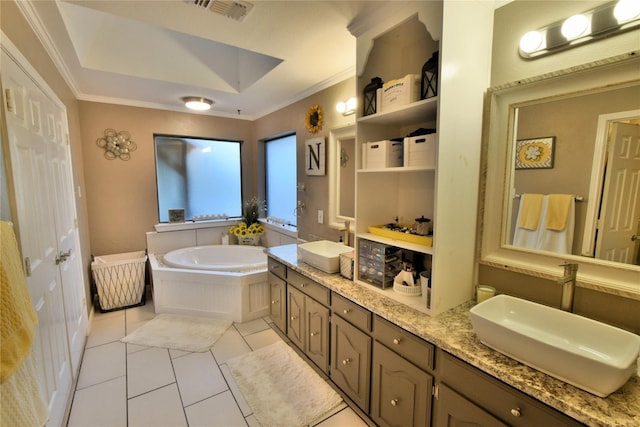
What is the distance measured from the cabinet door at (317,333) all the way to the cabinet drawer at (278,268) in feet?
1.28

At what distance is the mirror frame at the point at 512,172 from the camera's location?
1175 mm

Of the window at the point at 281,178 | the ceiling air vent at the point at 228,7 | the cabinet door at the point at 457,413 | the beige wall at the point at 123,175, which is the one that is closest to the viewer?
the cabinet door at the point at 457,413

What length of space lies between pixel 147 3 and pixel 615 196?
2479 millimetres

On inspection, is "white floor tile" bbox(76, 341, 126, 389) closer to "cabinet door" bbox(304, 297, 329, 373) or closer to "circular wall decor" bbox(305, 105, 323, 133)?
"cabinet door" bbox(304, 297, 329, 373)

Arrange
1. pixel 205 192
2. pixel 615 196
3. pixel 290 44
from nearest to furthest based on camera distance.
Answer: pixel 615 196 → pixel 290 44 → pixel 205 192

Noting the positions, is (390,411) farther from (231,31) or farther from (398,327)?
(231,31)

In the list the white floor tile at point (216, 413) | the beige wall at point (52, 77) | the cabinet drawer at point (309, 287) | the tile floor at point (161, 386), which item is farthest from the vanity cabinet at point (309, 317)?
the beige wall at point (52, 77)

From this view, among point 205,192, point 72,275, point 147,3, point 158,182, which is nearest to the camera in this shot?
point 147,3

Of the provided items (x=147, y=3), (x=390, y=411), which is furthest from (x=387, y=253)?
(x=147, y=3)

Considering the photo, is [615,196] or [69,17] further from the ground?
[69,17]

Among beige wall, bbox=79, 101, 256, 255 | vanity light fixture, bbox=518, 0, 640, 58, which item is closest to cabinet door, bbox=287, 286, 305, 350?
vanity light fixture, bbox=518, 0, 640, 58

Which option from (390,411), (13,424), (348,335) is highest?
(13,424)

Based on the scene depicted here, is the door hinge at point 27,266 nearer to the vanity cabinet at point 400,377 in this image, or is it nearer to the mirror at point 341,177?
the vanity cabinet at point 400,377

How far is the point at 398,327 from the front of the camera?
1.46m
